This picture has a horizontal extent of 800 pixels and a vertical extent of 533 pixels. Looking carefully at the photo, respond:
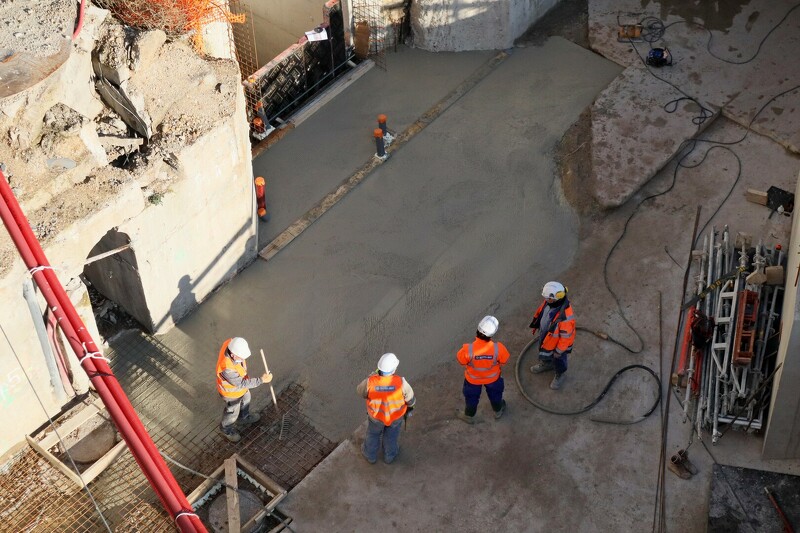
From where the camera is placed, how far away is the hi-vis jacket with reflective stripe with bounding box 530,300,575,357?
11.3 m

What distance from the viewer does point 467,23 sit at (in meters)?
16.2

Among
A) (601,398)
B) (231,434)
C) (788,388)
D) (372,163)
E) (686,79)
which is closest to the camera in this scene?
(788,388)

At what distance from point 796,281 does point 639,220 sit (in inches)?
134

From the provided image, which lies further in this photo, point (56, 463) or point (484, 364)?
point (56, 463)

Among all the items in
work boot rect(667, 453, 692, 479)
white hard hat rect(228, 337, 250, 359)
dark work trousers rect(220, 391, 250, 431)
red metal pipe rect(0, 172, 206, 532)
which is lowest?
work boot rect(667, 453, 692, 479)

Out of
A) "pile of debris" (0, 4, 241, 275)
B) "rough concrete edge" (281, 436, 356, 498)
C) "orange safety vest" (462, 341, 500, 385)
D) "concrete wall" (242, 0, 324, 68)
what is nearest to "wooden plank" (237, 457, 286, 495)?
"rough concrete edge" (281, 436, 356, 498)

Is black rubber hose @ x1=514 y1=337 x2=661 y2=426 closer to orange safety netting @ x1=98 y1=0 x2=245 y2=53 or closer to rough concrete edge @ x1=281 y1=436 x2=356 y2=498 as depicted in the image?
rough concrete edge @ x1=281 y1=436 x2=356 y2=498

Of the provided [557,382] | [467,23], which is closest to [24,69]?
[557,382]

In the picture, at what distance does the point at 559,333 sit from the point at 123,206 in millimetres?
5020

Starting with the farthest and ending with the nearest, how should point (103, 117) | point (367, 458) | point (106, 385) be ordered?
point (103, 117) < point (367, 458) < point (106, 385)

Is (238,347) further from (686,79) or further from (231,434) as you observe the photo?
(686,79)

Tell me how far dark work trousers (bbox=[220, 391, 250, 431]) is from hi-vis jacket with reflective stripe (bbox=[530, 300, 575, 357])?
340cm

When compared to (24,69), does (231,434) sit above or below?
below

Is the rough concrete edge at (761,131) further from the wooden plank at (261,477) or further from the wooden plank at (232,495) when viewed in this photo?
the wooden plank at (232,495)
